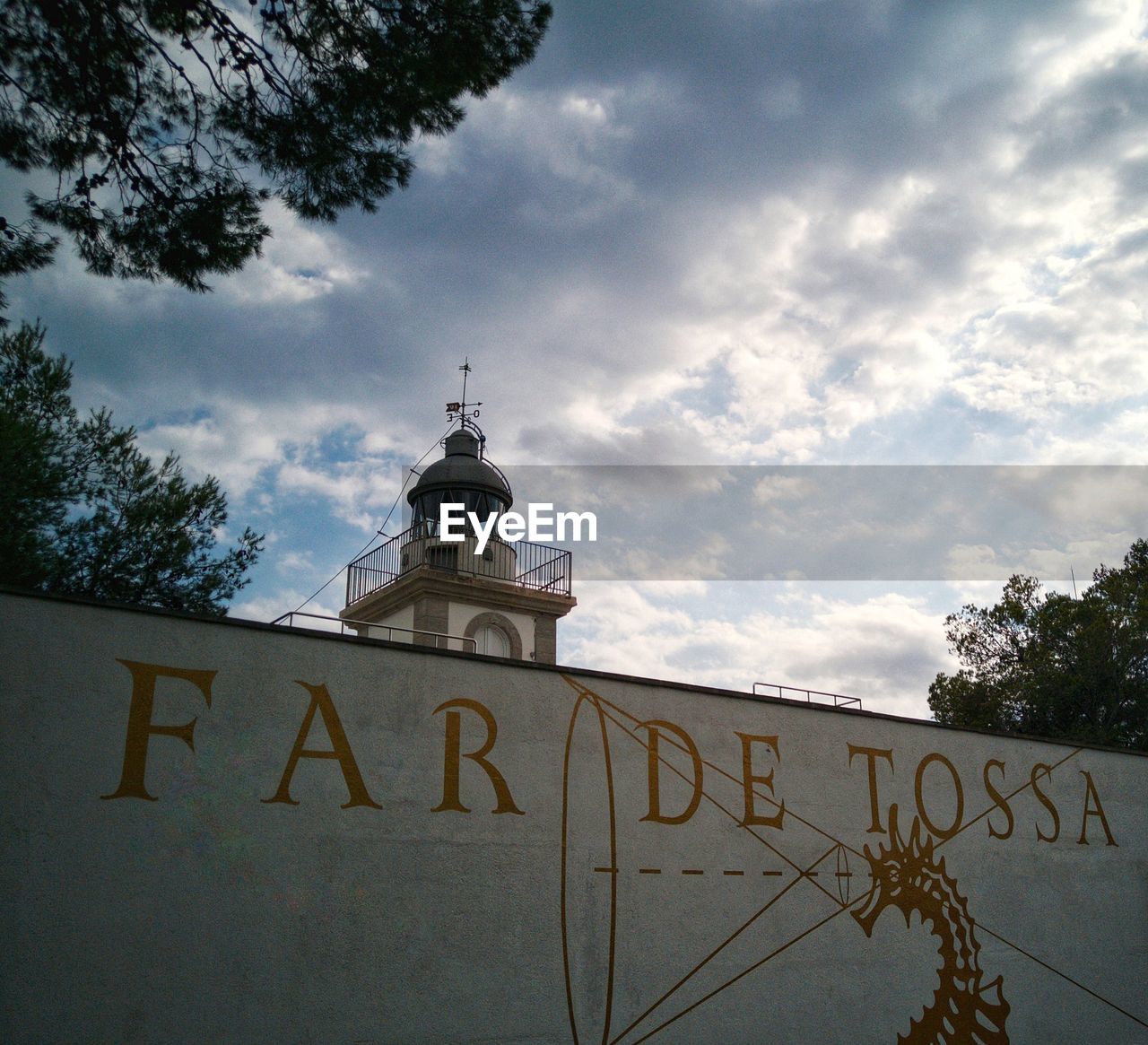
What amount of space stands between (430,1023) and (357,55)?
6893 mm

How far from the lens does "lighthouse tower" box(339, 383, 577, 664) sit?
19.0 m

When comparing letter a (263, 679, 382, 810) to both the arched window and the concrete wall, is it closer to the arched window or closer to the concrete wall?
the concrete wall

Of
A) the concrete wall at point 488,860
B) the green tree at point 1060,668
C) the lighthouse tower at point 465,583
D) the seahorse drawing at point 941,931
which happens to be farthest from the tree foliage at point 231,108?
the green tree at point 1060,668

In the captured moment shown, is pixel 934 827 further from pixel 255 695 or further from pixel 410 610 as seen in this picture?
pixel 410 610

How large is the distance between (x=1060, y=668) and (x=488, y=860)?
21494 mm

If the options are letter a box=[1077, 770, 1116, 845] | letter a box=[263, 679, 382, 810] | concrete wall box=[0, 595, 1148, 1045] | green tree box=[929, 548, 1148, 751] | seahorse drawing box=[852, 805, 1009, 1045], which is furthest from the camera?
green tree box=[929, 548, 1148, 751]

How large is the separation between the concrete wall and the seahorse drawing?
33 millimetres

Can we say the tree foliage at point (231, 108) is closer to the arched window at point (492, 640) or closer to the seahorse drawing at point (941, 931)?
the seahorse drawing at point (941, 931)

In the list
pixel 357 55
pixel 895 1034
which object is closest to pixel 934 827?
pixel 895 1034

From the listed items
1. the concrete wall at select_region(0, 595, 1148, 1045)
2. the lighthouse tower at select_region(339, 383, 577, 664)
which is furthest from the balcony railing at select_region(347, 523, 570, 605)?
the concrete wall at select_region(0, 595, 1148, 1045)

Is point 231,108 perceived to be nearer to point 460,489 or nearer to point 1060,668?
point 460,489

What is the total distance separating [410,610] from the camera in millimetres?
19344

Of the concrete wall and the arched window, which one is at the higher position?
the arched window

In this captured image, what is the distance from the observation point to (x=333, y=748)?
760 centimetres
